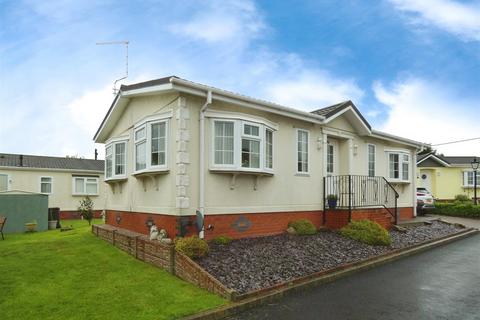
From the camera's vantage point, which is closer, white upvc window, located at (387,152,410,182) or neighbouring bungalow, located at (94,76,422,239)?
neighbouring bungalow, located at (94,76,422,239)

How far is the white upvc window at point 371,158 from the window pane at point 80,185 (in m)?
19.7

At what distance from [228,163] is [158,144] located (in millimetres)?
1993

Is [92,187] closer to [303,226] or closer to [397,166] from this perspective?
[303,226]

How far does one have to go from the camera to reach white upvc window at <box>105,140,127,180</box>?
1245 centimetres

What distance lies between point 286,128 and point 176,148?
4117 millimetres

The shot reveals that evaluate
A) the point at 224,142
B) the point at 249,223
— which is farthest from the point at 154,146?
the point at 249,223

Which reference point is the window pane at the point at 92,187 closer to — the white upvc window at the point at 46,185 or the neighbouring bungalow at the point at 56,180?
the neighbouring bungalow at the point at 56,180

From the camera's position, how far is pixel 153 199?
10250mm

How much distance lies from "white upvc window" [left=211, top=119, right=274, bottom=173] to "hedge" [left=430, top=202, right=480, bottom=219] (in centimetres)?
1738

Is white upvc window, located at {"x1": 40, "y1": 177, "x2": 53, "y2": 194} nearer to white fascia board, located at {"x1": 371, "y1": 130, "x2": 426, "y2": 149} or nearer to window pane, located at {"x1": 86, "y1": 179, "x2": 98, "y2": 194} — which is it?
window pane, located at {"x1": 86, "y1": 179, "x2": 98, "y2": 194}

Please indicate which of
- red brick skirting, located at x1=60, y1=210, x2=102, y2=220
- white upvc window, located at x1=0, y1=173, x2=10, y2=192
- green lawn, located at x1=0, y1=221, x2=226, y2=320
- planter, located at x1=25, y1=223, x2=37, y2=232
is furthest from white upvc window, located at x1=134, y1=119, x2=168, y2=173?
white upvc window, located at x1=0, y1=173, x2=10, y2=192

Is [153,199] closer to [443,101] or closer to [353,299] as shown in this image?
[353,299]

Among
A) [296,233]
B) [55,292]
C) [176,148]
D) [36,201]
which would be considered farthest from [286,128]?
[36,201]

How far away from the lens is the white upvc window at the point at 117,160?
12445 mm
